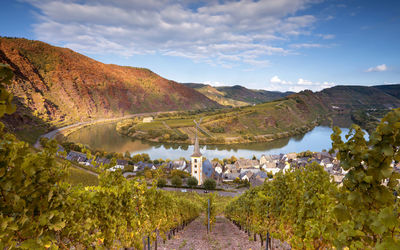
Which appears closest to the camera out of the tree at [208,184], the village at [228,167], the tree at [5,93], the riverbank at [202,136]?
the tree at [5,93]

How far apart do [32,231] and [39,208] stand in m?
0.29

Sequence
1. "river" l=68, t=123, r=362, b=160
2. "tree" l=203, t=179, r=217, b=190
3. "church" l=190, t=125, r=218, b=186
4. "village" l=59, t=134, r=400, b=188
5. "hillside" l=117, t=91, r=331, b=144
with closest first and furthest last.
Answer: "church" l=190, t=125, r=218, b=186, "tree" l=203, t=179, r=217, b=190, "village" l=59, t=134, r=400, b=188, "river" l=68, t=123, r=362, b=160, "hillside" l=117, t=91, r=331, b=144

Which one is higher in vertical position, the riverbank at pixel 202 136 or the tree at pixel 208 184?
the riverbank at pixel 202 136

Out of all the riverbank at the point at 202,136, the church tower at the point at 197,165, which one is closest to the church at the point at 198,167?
the church tower at the point at 197,165

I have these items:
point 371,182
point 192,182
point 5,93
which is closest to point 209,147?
point 192,182

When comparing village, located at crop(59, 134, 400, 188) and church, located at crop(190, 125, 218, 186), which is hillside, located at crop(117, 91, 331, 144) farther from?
church, located at crop(190, 125, 218, 186)

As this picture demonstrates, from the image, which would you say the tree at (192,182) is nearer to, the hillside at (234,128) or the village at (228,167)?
the village at (228,167)

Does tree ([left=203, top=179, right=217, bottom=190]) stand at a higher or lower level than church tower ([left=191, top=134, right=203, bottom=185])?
lower

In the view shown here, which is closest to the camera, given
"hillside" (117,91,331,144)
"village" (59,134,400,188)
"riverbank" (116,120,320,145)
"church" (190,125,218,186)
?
"church" (190,125,218,186)

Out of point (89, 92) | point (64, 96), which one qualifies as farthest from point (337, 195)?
point (89, 92)

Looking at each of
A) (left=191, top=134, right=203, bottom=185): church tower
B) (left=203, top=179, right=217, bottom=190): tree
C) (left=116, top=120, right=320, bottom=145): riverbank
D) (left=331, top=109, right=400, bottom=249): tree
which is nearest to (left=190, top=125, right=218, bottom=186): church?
(left=191, top=134, right=203, bottom=185): church tower

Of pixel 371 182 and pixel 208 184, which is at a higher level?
pixel 371 182

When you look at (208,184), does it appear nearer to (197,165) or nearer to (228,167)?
(197,165)

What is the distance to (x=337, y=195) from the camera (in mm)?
2832
